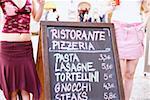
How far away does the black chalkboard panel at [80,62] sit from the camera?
271 centimetres

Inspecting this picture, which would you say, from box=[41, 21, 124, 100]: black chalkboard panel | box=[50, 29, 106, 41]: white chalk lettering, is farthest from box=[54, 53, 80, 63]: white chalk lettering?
box=[50, 29, 106, 41]: white chalk lettering

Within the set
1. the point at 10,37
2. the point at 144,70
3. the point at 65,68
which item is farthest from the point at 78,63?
the point at 144,70

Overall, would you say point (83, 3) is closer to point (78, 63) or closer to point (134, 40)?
point (134, 40)

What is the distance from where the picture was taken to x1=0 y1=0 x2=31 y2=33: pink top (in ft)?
9.00

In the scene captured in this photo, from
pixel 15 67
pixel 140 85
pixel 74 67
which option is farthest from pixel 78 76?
pixel 140 85

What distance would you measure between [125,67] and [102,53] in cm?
99

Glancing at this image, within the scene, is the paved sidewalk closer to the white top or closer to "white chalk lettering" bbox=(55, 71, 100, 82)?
the white top

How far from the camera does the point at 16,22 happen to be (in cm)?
276

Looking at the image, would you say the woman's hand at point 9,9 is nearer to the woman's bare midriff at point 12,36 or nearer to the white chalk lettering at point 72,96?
the woman's bare midriff at point 12,36

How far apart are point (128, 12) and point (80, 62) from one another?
3.37 ft

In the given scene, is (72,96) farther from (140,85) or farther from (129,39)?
(140,85)

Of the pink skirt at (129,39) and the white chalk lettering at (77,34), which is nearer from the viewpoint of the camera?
the white chalk lettering at (77,34)

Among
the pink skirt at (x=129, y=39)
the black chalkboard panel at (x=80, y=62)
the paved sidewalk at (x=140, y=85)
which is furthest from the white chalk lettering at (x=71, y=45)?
the paved sidewalk at (x=140, y=85)

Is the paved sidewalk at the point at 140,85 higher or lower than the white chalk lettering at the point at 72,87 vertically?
lower
